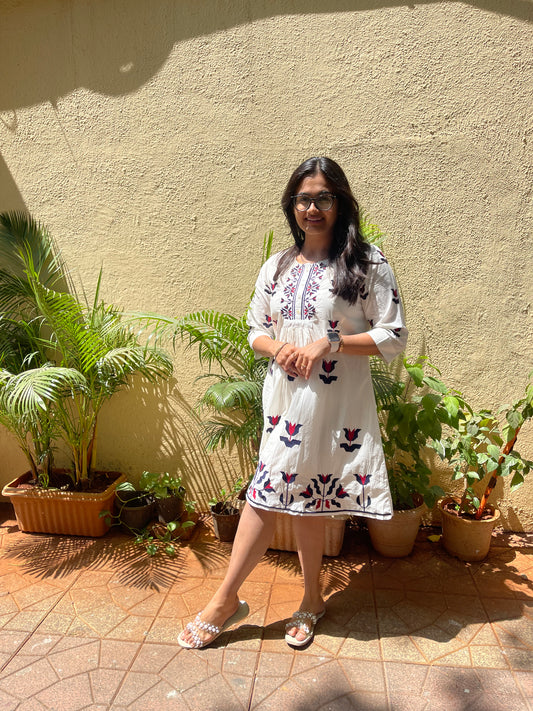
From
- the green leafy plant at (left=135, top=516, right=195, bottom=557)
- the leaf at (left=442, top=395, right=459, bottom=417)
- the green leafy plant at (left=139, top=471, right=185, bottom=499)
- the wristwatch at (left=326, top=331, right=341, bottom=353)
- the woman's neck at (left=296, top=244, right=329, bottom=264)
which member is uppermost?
the woman's neck at (left=296, top=244, right=329, bottom=264)

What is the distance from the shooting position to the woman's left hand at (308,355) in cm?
202

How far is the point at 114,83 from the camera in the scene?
3080mm

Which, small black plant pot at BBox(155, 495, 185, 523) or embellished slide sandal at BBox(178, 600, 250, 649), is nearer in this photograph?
embellished slide sandal at BBox(178, 600, 250, 649)

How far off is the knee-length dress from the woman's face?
0.14 m

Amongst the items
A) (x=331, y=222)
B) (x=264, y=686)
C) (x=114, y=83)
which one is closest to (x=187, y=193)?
(x=114, y=83)

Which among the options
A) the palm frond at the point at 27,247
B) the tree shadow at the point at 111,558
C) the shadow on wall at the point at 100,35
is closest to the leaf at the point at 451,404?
the tree shadow at the point at 111,558

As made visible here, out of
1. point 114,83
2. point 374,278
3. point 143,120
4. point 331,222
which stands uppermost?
point 114,83

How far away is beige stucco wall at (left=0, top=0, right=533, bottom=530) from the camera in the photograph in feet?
9.16

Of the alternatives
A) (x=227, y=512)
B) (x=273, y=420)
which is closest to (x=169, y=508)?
(x=227, y=512)

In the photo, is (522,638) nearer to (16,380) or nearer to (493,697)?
(493,697)

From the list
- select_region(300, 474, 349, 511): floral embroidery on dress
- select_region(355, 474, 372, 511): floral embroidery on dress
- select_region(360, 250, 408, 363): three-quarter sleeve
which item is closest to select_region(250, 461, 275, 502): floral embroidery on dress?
select_region(300, 474, 349, 511): floral embroidery on dress

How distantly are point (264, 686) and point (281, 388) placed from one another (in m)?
1.14

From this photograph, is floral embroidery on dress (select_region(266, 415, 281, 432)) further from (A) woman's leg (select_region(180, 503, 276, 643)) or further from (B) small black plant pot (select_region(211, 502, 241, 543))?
(B) small black plant pot (select_region(211, 502, 241, 543))

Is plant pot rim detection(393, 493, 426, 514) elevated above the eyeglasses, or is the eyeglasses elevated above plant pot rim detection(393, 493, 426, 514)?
the eyeglasses
